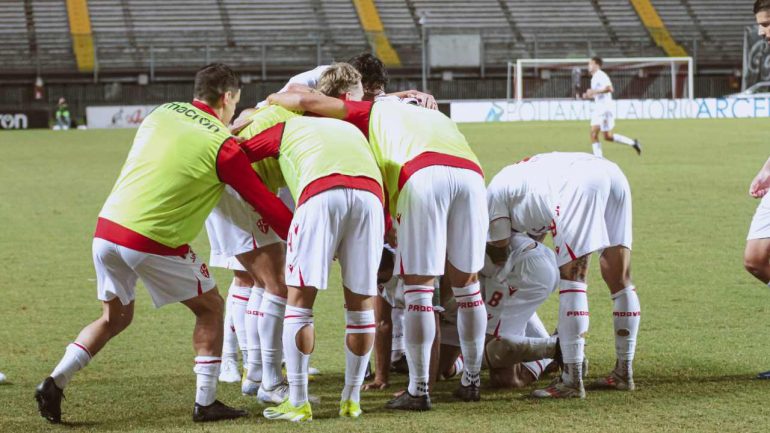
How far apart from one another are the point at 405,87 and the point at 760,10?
38.5m

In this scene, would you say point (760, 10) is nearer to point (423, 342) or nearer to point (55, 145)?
point (423, 342)

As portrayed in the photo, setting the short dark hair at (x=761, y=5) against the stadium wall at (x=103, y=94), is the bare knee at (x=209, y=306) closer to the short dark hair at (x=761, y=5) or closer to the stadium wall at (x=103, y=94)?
the short dark hair at (x=761, y=5)

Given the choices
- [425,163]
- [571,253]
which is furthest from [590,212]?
[425,163]

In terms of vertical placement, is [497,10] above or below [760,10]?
above

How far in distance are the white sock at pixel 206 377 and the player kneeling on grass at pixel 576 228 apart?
185 centimetres

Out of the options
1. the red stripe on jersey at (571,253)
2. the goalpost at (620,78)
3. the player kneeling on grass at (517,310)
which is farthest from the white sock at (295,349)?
the goalpost at (620,78)

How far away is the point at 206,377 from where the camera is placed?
5789 millimetres

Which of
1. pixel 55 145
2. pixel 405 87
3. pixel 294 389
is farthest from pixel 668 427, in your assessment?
pixel 405 87

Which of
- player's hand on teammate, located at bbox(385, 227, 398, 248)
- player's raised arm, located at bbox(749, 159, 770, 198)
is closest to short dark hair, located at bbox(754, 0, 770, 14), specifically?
player's raised arm, located at bbox(749, 159, 770, 198)

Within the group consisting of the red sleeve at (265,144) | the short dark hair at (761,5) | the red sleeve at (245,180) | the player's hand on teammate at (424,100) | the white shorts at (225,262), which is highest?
the short dark hair at (761,5)

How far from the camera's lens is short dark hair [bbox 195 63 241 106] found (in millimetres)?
6027

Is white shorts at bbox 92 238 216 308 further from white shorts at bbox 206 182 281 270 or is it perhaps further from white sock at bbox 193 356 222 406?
white shorts at bbox 206 182 281 270

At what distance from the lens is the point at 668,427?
5578mm

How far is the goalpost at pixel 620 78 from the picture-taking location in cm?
4494
